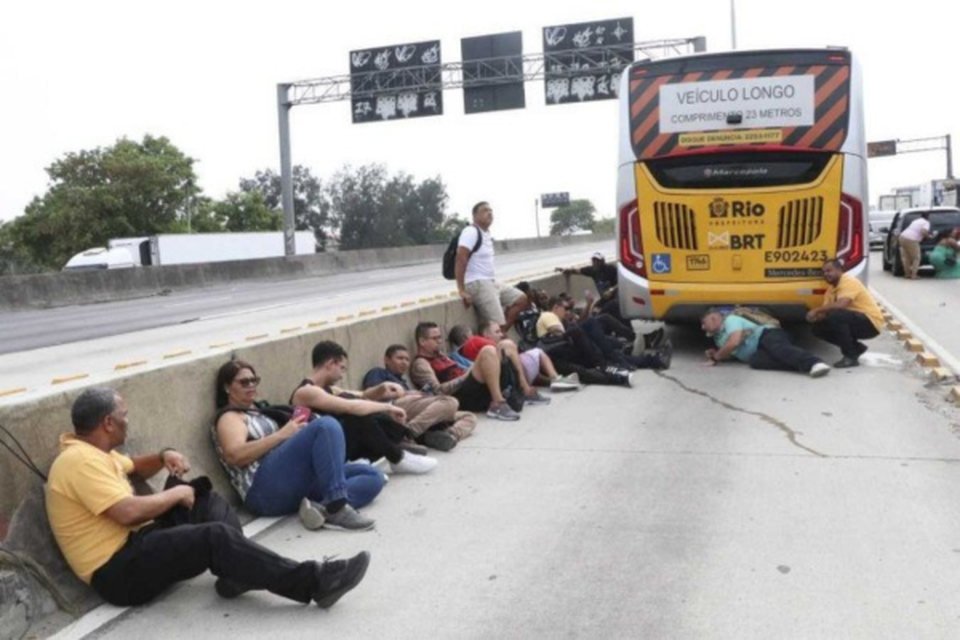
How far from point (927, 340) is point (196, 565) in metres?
10.5

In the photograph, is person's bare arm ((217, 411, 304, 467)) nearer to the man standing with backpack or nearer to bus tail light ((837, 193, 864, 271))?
the man standing with backpack

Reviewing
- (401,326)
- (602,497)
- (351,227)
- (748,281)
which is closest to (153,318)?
(401,326)

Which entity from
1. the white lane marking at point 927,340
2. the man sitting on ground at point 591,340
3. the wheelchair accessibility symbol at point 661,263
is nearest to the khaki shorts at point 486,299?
the man sitting on ground at point 591,340

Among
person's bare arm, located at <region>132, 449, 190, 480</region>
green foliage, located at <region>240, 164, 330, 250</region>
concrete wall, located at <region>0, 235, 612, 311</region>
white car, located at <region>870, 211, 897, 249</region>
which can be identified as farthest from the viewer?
green foliage, located at <region>240, 164, 330, 250</region>

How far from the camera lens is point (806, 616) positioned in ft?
12.7

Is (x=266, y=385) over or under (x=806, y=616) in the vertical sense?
over

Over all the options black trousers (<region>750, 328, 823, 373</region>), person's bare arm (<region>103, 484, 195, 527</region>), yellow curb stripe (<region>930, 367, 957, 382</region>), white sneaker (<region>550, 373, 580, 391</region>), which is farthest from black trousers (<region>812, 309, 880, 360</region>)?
person's bare arm (<region>103, 484, 195, 527</region>)

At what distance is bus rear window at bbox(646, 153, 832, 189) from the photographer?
10.1 metres

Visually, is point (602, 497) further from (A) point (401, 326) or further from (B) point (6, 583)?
(A) point (401, 326)

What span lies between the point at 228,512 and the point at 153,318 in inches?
559

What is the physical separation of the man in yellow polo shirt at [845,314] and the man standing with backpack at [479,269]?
11.4 ft

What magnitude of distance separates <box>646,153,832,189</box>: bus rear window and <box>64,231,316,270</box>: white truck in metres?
27.2

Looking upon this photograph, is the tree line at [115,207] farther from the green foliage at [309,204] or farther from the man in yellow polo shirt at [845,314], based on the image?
the man in yellow polo shirt at [845,314]

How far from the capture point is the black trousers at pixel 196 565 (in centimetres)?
403
